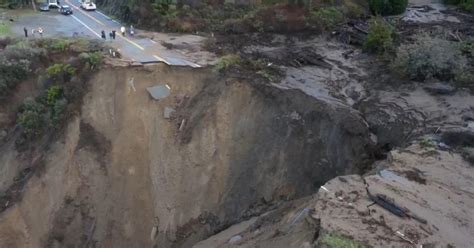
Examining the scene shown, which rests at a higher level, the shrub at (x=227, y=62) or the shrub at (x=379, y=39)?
the shrub at (x=379, y=39)

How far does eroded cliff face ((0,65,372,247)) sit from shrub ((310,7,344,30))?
938cm

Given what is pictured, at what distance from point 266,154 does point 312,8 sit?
12.8 m

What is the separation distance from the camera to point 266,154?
71.8 feet

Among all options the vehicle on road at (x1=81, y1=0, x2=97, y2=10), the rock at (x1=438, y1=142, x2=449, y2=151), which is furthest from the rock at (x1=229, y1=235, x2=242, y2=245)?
the vehicle on road at (x1=81, y1=0, x2=97, y2=10)

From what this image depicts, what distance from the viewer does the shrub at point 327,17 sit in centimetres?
2961

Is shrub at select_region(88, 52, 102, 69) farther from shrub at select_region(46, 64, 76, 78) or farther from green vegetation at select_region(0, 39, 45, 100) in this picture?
green vegetation at select_region(0, 39, 45, 100)

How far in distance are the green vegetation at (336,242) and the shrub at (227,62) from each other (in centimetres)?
1206

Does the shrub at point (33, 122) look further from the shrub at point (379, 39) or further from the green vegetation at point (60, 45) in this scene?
the shrub at point (379, 39)

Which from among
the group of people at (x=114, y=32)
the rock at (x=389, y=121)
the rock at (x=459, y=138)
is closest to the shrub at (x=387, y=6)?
the rock at (x=389, y=121)

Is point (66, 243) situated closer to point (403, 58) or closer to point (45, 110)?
point (45, 110)

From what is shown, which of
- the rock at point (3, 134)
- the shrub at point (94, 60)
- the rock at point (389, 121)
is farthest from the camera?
the shrub at point (94, 60)

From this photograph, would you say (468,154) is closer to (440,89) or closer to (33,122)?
(440,89)

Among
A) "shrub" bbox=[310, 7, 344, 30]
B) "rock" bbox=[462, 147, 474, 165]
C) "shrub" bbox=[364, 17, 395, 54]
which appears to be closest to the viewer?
"rock" bbox=[462, 147, 474, 165]

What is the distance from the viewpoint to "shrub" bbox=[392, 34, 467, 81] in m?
23.2
